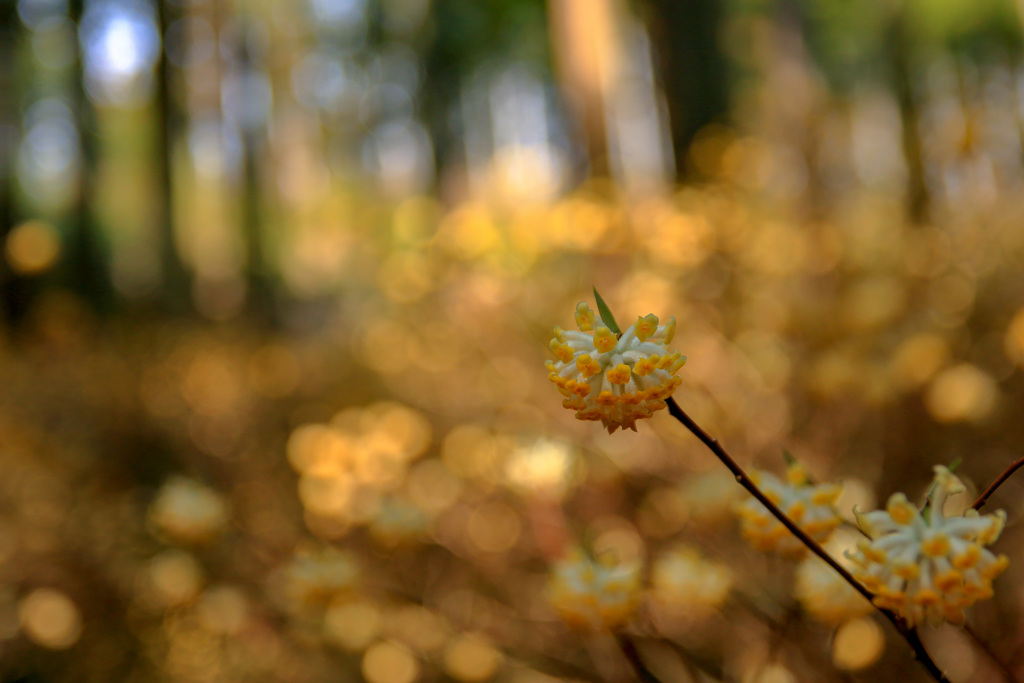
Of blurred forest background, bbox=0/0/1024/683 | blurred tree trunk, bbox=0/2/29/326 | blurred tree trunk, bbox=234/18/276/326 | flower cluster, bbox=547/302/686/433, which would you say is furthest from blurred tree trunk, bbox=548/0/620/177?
blurred tree trunk, bbox=0/2/29/326

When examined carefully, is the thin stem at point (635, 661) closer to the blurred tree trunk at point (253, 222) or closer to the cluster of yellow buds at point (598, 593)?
the cluster of yellow buds at point (598, 593)

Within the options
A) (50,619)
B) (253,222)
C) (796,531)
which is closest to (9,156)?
(253,222)

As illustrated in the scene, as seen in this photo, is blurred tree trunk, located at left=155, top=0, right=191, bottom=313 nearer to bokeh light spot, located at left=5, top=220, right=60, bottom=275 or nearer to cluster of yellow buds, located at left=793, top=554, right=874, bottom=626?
bokeh light spot, located at left=5, top=220, right=60, bottom=275

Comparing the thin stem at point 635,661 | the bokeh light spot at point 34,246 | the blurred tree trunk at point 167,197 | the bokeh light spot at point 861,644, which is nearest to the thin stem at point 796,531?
the thin stem at point 635,661

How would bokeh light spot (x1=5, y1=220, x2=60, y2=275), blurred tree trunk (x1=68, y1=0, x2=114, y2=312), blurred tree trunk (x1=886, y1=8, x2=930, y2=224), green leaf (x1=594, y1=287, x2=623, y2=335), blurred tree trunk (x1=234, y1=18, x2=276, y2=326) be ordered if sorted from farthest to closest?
blurred tree trunk (x1=68, y1=0, x2=114, y2=312), blurred tree trunk (x1=234, y1=18, x2=276, y2=326), blurred tree trunk (x1=886, y1=8, x2=930, y2=224), bokeh light spot (x1=5, y1=220, x2=60, y2=275), green leaf (x1=594, y1=287, x2=623, y2=335)

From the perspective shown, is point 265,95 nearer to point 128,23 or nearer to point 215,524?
point 128,23

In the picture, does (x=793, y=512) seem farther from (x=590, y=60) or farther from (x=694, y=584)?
(x=590, y=60)
